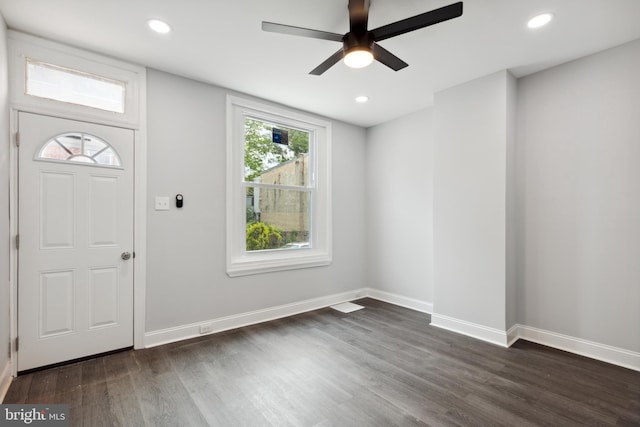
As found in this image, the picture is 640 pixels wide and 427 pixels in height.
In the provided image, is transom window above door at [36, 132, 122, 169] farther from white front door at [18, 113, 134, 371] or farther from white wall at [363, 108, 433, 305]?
white wall at [363, 108, 433, 305]

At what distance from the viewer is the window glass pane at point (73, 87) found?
2.46 metres

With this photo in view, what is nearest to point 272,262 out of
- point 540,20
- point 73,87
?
point 73,87

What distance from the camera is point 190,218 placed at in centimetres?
317

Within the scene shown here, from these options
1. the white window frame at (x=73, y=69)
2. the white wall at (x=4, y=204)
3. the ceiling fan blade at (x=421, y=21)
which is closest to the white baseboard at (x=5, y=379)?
the white wall at (x=4, y=204)

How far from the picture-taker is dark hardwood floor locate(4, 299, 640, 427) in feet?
6.28

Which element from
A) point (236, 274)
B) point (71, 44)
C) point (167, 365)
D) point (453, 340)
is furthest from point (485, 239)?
point (71, 44)

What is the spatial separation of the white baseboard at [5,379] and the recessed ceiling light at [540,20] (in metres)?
4.62

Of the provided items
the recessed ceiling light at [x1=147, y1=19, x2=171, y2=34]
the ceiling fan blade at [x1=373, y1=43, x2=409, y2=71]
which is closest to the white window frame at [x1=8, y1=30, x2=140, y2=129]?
the recessed ceiling light at [x1=147, y1=19, x2=171, y2=34]

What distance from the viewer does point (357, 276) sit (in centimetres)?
478

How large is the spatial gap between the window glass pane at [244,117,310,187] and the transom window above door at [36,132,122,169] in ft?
4.61

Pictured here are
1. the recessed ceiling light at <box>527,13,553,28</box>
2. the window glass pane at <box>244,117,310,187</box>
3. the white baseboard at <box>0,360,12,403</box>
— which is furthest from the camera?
the window glass pane at <box>244,117,310,187</box>

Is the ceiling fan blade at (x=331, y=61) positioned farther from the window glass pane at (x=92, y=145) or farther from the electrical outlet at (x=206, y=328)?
the electrical outlet at (x=206, y=328)

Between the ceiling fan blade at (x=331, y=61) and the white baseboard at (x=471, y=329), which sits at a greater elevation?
the ceiling fan blade at (x=331, y=61)

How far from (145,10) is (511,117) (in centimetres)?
337
